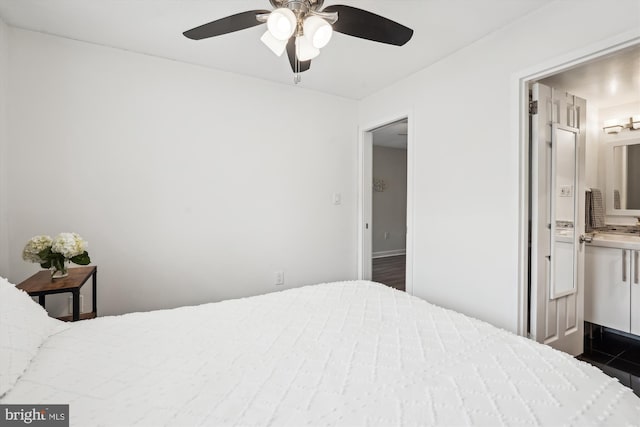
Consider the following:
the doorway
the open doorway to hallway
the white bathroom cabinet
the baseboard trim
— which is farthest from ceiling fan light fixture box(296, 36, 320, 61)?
the baseboard trim

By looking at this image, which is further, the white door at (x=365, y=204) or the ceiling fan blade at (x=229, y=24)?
the white door at (x=365, y=204)

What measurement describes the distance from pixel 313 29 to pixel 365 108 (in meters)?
2.23

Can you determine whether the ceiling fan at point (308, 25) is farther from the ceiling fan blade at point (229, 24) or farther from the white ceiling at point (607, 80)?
the white ceiling at point (607, 80)

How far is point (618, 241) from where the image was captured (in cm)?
255

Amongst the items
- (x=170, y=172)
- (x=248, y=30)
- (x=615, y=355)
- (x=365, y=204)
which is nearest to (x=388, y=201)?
(x=365, y=204)

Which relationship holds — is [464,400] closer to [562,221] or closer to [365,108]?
[562,221]

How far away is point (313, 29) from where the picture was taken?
127cm

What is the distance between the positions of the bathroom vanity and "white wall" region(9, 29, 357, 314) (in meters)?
2.38

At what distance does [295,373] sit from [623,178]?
12.9 feet

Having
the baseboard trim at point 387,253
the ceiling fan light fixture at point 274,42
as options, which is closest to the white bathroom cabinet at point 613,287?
the ceiling fan light fixture at point 274,42

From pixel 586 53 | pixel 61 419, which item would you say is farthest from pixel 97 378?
pixel 586 53

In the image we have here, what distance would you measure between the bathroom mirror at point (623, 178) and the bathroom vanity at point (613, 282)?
444 millimetres

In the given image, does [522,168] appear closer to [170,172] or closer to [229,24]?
[229,24]

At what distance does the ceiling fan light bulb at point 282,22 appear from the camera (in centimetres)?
120
